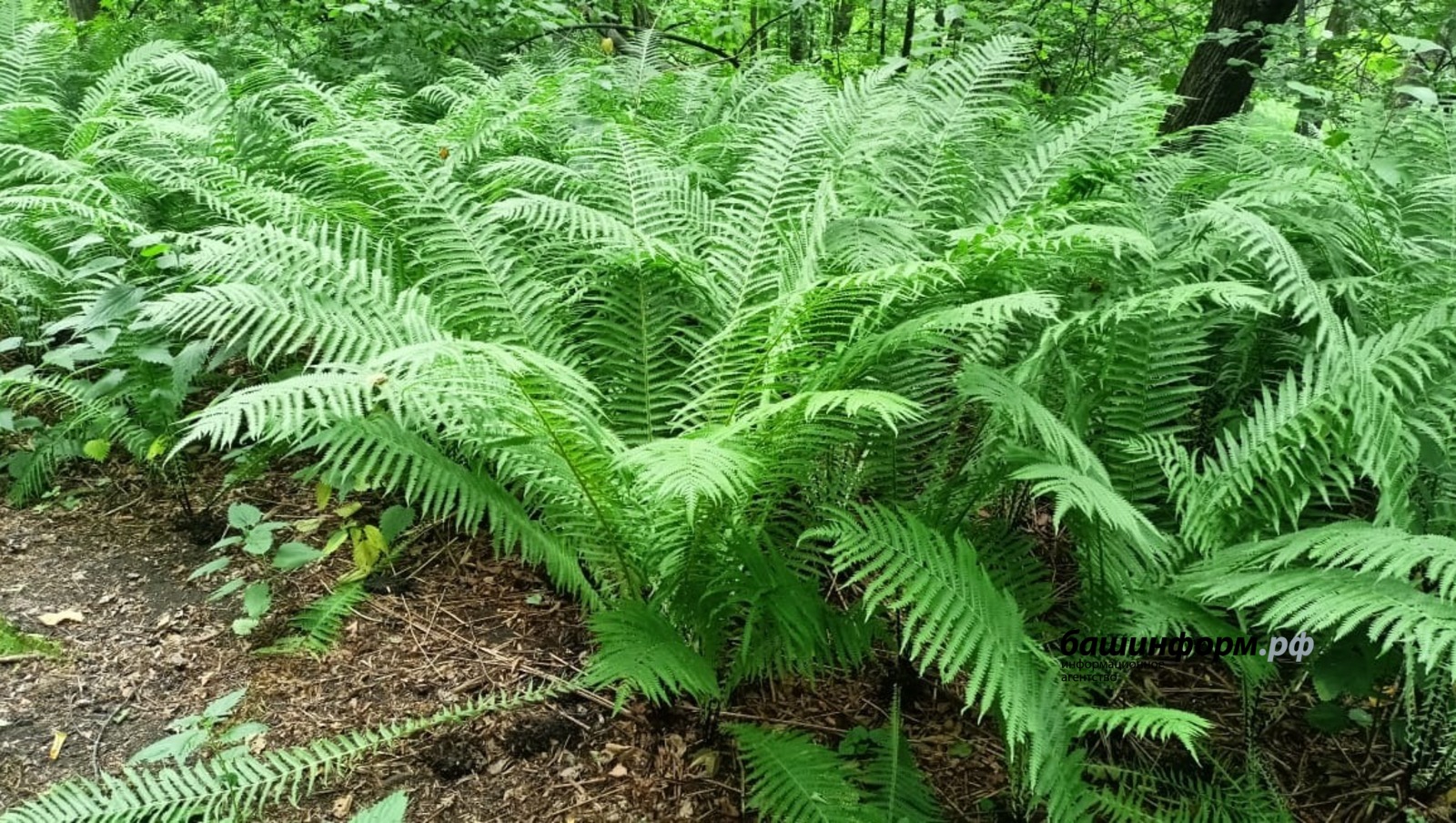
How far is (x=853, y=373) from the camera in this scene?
1.75m

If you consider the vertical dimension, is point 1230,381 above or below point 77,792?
above

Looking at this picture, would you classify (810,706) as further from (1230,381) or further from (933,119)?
(933,119)

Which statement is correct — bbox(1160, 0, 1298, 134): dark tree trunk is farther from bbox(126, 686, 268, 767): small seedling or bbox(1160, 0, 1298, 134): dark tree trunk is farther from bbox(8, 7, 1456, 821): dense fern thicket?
bbox(126, 686, 268, 767): small seedling

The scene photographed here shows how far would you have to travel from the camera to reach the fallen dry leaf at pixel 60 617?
6.73 feet

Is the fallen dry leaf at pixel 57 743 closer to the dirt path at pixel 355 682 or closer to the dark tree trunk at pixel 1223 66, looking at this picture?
the dirt path at pixel 355 682

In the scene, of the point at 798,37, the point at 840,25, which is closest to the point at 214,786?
the point at 798,37

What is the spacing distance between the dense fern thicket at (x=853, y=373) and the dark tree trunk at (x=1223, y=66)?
73 centimetres

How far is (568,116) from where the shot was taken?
3.32 m

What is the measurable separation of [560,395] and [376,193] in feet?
4.31

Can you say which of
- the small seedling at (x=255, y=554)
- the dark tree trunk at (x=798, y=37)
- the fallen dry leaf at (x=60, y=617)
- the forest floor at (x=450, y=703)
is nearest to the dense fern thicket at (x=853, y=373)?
the forest floor at (x=450, y=703)

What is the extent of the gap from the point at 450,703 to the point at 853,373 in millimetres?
1083

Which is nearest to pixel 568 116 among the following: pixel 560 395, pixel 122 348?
pixel 122 348

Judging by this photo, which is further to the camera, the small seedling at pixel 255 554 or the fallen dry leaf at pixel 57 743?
the small seedling at pixel 255 554


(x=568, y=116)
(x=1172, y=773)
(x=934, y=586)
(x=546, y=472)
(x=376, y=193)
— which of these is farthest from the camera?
(x=568, y=116)
